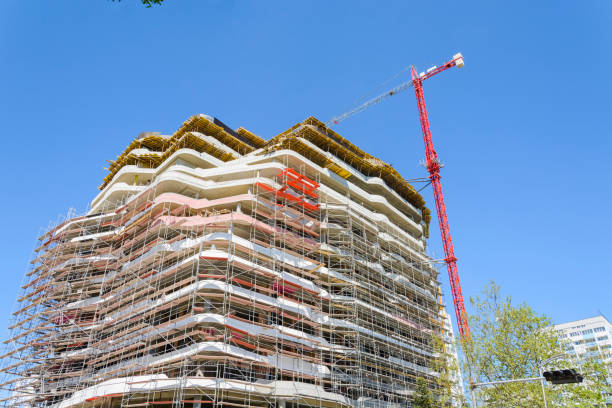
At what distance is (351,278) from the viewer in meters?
38.0

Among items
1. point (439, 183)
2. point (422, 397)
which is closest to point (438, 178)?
point (439, 183)

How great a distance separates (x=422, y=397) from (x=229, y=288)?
16500mm

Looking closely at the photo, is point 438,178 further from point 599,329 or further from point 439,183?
point 599,329

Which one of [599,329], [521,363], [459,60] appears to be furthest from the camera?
[599,329]

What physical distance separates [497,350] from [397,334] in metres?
13.9

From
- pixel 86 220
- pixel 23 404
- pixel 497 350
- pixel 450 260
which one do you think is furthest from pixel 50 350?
pixel 450 260

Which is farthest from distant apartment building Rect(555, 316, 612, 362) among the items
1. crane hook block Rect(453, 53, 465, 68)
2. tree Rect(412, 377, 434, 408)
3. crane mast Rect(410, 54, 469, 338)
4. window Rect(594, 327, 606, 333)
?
tree Rect(412, 377, 434, 408)

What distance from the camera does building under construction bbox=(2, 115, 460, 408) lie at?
28.4 m

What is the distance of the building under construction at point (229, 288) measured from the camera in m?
28.4

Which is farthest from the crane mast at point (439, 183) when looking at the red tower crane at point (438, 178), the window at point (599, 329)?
the window at point (599, 329)

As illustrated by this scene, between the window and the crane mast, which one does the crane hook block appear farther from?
the window

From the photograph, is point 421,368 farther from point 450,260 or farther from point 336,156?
point 336,156

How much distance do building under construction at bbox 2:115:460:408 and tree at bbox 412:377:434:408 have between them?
7.96 ft

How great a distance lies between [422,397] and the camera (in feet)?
108
